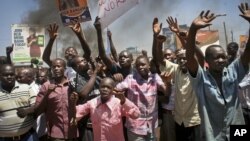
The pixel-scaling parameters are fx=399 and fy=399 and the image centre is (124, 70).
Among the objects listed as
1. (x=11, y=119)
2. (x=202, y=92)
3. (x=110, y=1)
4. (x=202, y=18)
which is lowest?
(x=11, y=119)

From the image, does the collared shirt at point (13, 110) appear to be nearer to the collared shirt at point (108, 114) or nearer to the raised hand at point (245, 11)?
the collared shirt at point (108, 114)

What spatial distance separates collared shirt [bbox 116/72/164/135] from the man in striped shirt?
1.14 m

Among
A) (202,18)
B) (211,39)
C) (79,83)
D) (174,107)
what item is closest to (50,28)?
(79,83)

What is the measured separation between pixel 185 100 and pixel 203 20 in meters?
1.59

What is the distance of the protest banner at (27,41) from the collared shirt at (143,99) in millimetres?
11405

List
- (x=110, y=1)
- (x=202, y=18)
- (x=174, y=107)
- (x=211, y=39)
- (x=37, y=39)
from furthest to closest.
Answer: (x=211, y=39), (x=37, y=39), (x=110, y=1), (x=174, y=107), (x=202, y=18)

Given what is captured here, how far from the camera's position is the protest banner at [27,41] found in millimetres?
16016

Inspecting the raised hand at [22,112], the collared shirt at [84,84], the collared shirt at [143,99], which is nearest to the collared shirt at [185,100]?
the collared shirt at [143,99]

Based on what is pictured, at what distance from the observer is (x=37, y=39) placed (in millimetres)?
15891

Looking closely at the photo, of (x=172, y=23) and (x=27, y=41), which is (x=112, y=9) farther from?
(x=27, y=41)

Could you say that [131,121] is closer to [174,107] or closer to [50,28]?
[174,107]

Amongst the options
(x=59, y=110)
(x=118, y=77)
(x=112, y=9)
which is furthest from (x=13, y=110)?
(x=112, y=9)

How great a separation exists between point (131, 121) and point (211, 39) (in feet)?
44.1

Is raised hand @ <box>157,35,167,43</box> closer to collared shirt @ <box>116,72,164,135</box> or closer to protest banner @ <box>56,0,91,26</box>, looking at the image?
collared shirt @ <box>116,72,164,135</box>
